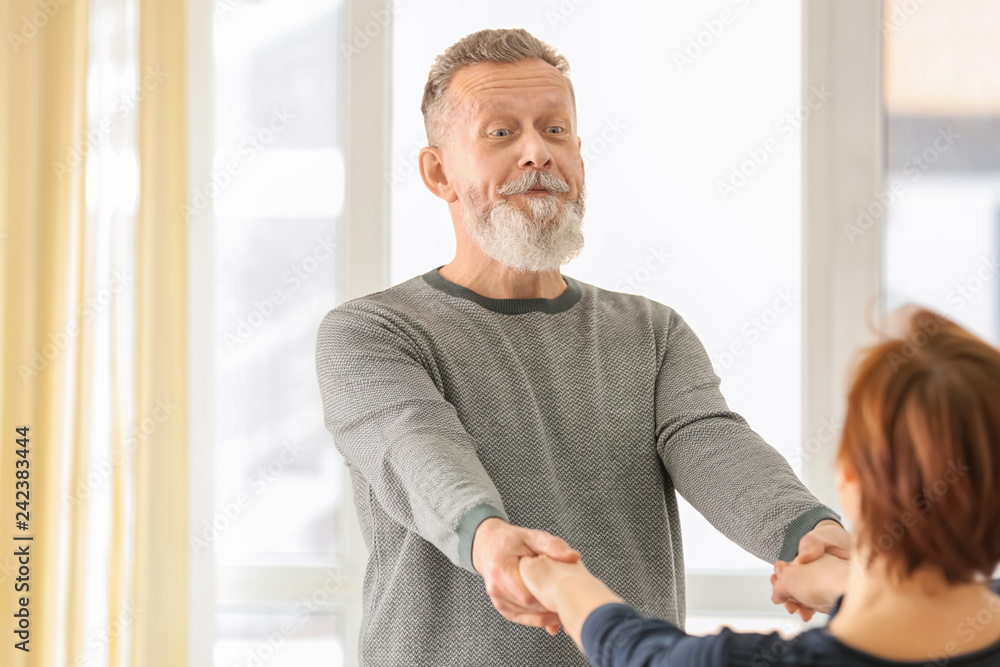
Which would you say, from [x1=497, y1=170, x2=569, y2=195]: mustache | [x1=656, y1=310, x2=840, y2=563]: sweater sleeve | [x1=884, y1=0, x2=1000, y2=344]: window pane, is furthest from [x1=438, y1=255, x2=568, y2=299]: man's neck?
[x1=884, y1=0, x2=1000, y2=344]: window pane

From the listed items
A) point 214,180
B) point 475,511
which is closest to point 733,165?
point 214,180

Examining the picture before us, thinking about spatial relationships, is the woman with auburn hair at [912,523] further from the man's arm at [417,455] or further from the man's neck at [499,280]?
the man's neck at [499,280]

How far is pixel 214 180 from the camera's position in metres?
2.43

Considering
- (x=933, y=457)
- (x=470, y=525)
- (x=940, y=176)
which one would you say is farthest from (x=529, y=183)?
(x=940, y=176)

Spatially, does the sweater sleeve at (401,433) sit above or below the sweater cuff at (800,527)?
above

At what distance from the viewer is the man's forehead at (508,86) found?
1599mm

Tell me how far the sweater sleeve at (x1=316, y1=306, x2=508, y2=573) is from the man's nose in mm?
387

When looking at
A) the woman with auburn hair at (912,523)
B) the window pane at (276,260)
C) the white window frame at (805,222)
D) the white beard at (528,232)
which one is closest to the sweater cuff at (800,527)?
the woman with auburn hair at (912,523)

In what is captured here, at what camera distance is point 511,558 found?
1.05 meters

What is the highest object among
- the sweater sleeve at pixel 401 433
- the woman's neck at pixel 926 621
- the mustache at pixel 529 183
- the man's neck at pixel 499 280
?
the mustache at pixel 529 183

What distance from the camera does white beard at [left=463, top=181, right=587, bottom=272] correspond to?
156 centimetres

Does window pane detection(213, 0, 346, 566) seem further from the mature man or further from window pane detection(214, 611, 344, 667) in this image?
the mature man

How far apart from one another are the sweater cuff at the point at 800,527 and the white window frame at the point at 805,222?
1216 millimetres

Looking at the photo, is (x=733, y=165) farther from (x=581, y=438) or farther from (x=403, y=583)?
(x=403, y=583)
